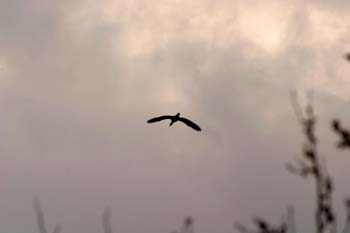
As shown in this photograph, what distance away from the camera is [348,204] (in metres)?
13.5

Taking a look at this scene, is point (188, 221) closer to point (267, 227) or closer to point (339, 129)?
point (267, 227)

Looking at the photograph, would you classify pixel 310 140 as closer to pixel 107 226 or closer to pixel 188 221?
pixel 188 221

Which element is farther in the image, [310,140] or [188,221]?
[310,140]

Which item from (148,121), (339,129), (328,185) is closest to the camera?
(328,185)

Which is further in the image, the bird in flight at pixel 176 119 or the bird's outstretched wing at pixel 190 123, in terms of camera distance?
the bird in flight at pixel 176 119

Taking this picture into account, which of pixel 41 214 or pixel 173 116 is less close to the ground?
pixel 173 116

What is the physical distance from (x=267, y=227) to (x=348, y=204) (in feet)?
3.87

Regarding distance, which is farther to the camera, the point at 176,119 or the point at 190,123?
the point at 176,119

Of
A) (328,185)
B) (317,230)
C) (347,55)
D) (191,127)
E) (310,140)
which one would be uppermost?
(347,55)

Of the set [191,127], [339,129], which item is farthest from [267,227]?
[339,129]

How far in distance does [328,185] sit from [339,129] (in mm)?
11732

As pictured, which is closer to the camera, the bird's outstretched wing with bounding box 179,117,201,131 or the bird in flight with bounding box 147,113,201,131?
the bird's outstretched wing with bounding box 179,117,201,131

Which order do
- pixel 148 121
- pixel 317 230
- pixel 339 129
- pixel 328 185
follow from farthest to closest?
pixel 339 129
pixel 148 121
pixel 328 185
pixel 317 230

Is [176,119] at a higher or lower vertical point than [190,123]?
higher
